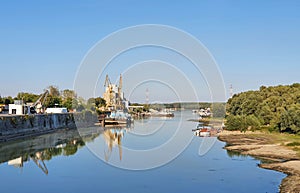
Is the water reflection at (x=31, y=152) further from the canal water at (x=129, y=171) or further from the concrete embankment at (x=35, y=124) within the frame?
the concrete embankment at (x=35, y=124)

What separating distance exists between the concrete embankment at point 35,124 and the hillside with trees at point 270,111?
19.6 meters

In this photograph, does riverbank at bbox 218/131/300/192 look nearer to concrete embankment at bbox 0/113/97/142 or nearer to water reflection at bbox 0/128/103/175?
water reflection at bbox 0/128/103/175

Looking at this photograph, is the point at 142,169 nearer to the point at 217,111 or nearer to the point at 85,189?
the point at 85,189

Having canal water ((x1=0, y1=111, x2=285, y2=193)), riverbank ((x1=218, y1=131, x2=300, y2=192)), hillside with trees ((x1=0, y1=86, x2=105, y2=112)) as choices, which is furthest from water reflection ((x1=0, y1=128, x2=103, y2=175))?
hillside with trees ((x1=0, y1=86, x2=105, y2=112))

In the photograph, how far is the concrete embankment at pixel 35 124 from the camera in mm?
30844

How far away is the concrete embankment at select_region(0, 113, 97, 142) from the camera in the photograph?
30844 millimetres

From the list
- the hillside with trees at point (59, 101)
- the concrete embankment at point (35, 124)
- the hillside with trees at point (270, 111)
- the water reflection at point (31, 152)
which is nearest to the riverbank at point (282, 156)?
the hillside with trees at point (270, 111)

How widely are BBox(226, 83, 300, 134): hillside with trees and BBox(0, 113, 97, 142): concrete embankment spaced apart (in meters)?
19.6

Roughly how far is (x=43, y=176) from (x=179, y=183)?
5.95 meters

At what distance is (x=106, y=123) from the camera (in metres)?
58.4

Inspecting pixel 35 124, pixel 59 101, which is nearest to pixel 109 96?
pixel 59 101

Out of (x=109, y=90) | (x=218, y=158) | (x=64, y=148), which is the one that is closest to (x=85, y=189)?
(x=218, y=158)

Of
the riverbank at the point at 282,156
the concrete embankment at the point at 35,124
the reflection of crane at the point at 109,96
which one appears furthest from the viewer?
the reflection of crane at the point at 109,96

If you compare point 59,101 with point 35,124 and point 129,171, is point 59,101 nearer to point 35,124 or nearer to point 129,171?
point 35,124
